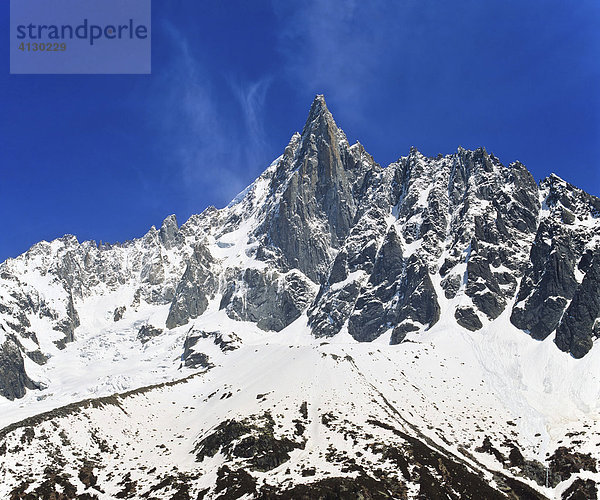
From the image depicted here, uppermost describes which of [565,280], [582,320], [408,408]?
[565,280]

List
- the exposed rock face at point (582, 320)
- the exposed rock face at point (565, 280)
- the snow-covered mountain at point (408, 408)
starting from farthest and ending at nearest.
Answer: the exposed rock face at point (565, 280) → the exposed rock face at point (582, 320) → the snow-covered mountain at point (408, 408)

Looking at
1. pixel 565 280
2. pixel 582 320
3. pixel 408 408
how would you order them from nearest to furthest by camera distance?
pixel 408 408 → pixel 582 320 → pixel 565 280

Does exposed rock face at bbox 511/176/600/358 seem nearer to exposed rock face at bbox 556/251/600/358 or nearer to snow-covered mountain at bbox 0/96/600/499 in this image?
exposed rock face at bbox 556/251/600/358

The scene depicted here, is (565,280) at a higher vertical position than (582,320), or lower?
higher

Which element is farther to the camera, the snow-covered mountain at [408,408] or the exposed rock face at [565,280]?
the exposed rock face at [565,280]

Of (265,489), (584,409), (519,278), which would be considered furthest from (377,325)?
(265,489)

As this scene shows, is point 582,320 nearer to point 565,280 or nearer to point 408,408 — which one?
point 565,280

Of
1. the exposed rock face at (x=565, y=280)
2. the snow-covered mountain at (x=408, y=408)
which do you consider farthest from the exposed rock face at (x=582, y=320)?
the snow-covered mountain at (x=408, y=408)

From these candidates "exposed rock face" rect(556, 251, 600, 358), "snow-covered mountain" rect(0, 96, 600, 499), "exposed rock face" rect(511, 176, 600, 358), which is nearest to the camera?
"snow-covered mountain" rect(0, 96, 600, 499)

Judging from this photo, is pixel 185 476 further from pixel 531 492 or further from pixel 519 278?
pixel 519 278

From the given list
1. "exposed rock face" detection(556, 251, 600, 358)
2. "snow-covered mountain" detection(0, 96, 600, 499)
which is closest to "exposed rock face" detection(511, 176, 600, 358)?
"exposed rock face" detection(556, 251, 600, 358)

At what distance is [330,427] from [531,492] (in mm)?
28881

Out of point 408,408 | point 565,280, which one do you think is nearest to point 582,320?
point 565,280

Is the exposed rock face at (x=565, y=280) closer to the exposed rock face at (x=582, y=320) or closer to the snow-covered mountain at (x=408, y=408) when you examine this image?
the exposed rock face at (x=582, y=320)
